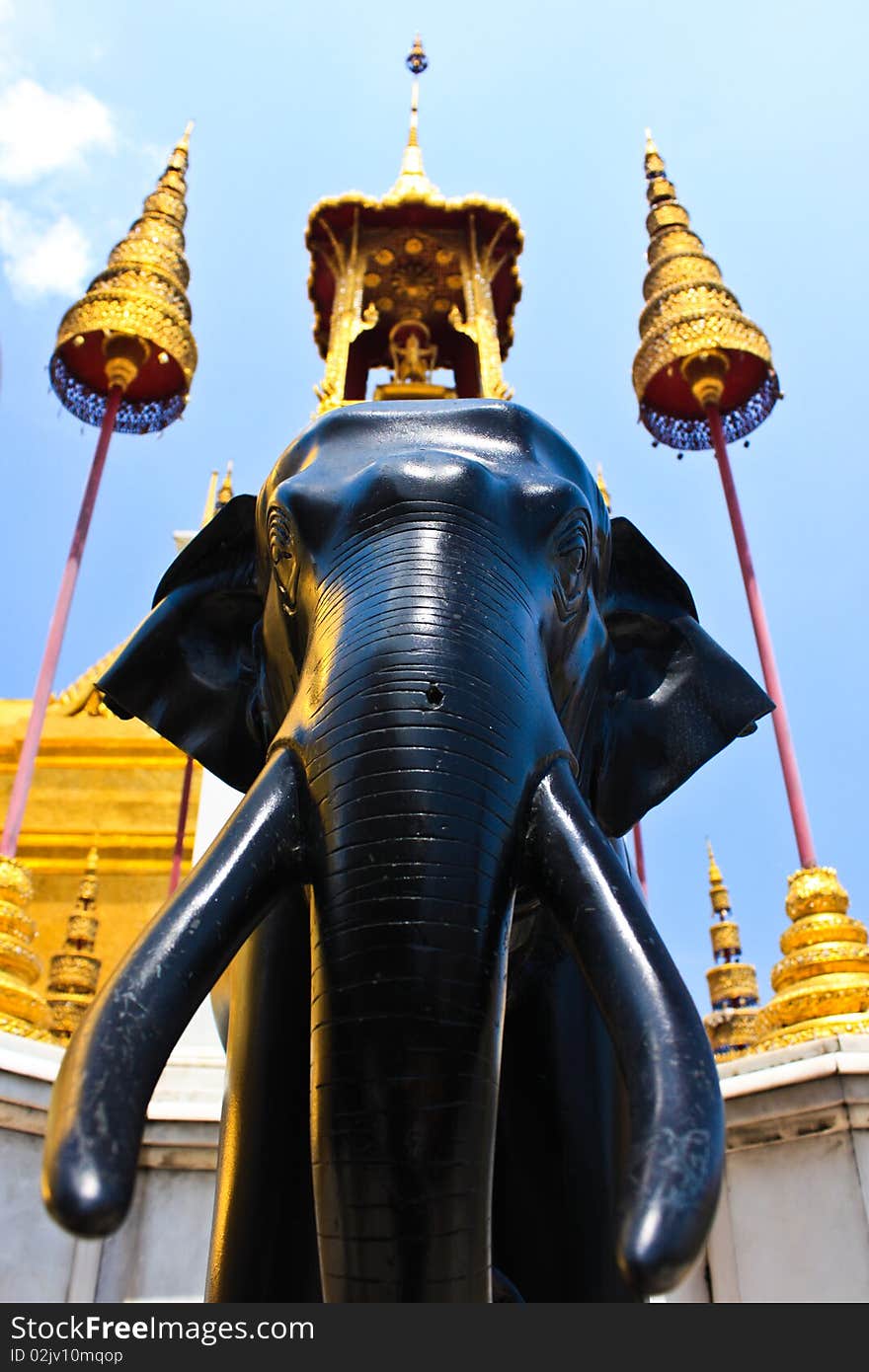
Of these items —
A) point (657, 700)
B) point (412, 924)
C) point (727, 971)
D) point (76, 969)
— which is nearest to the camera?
point (412, 924)

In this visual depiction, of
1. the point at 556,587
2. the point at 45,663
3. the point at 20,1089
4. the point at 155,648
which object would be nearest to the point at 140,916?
the point at 45,663

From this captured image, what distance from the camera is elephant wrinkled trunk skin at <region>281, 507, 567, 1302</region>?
0.89m

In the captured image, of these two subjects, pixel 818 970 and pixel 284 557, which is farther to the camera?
pixel 818 970

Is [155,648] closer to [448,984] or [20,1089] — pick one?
[448,984]

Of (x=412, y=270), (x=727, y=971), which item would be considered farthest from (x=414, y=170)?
(x=727, y=971)

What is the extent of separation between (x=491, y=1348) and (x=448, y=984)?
0.30 metres

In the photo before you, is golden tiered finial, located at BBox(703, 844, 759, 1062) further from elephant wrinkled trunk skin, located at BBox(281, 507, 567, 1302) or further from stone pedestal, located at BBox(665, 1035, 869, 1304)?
elephant wrinkled trunk skin, located at BBox(281, 507, 567, 1302)

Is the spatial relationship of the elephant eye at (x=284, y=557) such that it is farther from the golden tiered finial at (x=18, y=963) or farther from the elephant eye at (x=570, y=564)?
the golden tiered finial at (x=18, y=963)

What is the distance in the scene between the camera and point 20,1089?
103 inches

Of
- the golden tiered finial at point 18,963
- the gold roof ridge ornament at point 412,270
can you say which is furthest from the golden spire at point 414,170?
the golden tiered finial at point 18,963

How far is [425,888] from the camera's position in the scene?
36.9 inches

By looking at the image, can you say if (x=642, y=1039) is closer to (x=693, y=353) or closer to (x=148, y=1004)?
(x=148, y=1004)

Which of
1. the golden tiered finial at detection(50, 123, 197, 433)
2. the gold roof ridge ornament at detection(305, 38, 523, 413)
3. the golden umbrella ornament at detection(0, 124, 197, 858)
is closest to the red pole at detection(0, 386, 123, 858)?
the golden umbrella ornament at detection(0, 124, 197, 858)

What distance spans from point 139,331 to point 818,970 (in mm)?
4796
